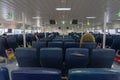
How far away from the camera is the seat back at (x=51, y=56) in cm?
304

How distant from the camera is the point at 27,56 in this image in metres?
3.46

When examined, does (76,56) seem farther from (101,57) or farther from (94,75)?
(94,75)

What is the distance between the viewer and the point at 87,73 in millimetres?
1246

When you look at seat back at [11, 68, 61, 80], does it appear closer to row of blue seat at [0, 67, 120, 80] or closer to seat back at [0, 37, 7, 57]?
→ row of blue seat at [0, 67, 120, 80]

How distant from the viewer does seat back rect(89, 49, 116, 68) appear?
3.22 metres

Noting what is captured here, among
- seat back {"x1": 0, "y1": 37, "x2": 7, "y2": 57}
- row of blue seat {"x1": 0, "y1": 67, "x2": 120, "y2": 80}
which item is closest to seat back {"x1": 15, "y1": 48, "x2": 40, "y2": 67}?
row of blue seat {"x1": 0, "y1": 67, "x2": 120, "y2": 80}

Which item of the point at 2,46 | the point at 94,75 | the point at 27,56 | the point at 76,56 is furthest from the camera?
the point at 2,46

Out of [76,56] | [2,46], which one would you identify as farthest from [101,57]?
[2,46]

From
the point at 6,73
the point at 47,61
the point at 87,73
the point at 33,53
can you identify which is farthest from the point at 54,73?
the point at 33,53

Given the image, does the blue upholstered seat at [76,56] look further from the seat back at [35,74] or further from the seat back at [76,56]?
the seat back at [35,74]

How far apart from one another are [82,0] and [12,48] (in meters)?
3.95

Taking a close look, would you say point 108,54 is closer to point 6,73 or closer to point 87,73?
point 87,73

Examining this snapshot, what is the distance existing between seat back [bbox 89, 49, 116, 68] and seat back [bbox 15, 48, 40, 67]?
1.20m

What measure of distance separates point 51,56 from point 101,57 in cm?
103
